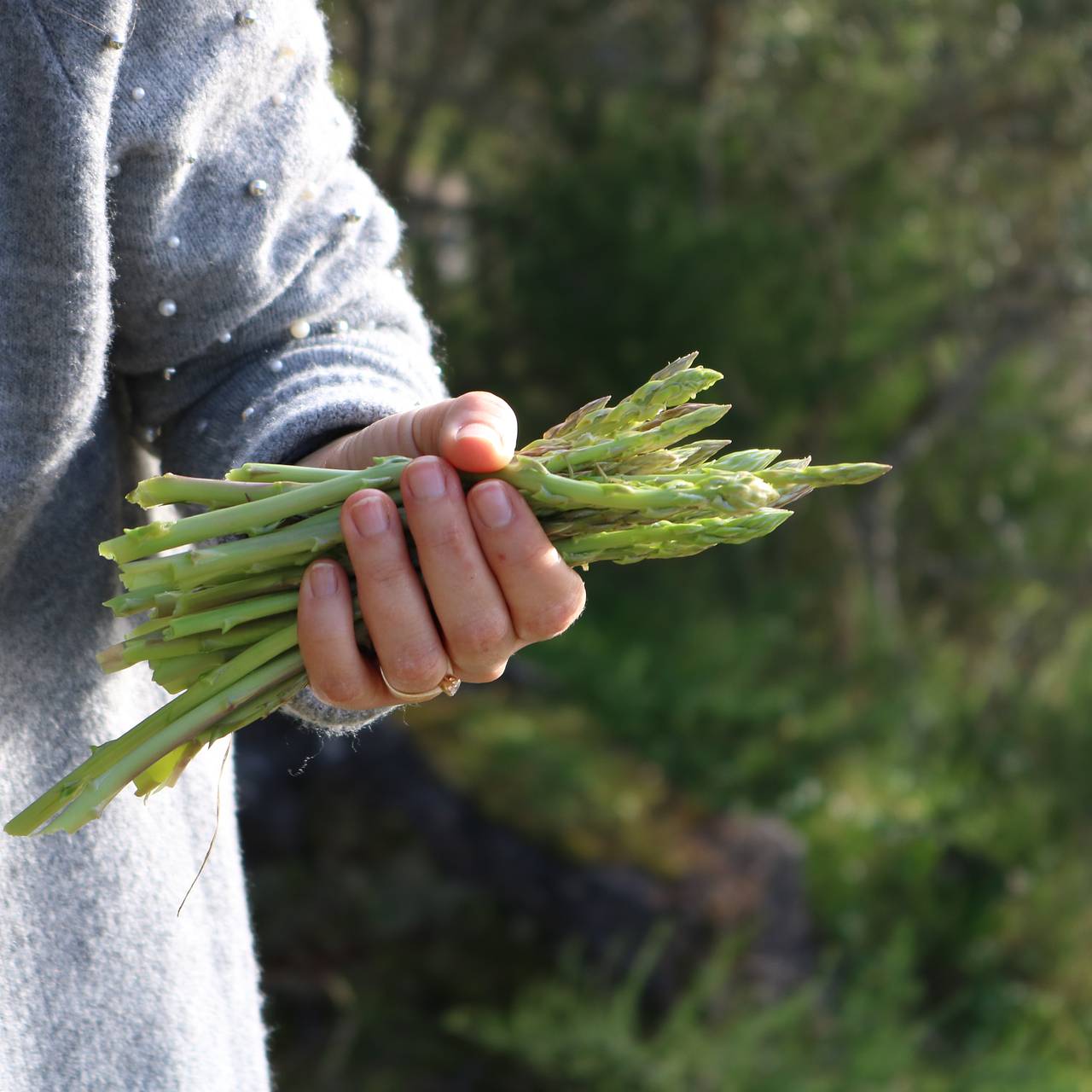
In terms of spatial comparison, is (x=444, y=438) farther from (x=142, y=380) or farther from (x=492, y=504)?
(x=142, y=380)

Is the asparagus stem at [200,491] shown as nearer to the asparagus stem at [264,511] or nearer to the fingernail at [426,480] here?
the asparagus stem at [264,511]

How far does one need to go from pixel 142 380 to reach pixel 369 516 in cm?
36

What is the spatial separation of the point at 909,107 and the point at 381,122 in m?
2.33

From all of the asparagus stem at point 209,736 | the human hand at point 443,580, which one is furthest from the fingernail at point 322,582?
the asparagus stem at point 209,736

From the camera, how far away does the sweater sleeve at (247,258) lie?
971mm

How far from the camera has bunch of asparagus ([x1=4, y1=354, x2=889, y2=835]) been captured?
0.98m

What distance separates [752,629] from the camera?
Answer: 4789 millimetres

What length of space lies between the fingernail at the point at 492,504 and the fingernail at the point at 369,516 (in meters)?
0.07

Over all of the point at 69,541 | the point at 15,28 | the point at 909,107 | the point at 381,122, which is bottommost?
the point at 381,122

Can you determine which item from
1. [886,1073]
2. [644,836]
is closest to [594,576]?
[644,836]

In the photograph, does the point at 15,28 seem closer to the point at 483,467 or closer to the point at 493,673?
the point at 483,467

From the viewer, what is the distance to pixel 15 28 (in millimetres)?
862

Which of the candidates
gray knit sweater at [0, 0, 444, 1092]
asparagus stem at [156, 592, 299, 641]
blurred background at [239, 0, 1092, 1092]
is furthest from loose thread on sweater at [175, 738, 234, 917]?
blurred background at [239, 0, 1092, 1092]

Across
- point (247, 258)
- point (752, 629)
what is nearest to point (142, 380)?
point (247, 258)
